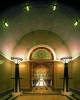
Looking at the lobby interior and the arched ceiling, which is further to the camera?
the lobby interior

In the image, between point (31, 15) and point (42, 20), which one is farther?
point (42, 20)

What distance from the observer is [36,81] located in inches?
1169

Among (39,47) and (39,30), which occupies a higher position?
(39,30)

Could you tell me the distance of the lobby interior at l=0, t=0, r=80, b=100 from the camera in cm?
1190

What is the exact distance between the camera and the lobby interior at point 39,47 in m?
11.9

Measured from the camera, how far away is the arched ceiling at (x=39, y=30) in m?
11.7

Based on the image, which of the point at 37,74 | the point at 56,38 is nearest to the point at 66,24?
the point at 56,38

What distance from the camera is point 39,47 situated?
1697cm

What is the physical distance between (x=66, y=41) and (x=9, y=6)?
7.21 meters

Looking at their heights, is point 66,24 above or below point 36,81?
above

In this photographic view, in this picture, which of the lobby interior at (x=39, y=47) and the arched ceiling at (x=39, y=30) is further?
the lobby interior at (x=39, y=47)

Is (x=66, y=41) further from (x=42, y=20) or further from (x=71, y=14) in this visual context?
(x=71, y=14)

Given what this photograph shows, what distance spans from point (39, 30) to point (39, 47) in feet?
5.46

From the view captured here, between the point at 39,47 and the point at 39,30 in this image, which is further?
the point at 39,47
